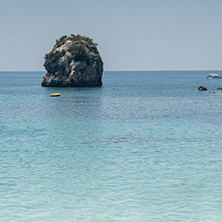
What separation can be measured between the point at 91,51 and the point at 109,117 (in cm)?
9646

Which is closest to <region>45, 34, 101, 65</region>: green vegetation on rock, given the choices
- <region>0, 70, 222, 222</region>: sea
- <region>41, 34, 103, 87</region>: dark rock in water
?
<region>41, 34, 103, 87</region>: dark rock in water

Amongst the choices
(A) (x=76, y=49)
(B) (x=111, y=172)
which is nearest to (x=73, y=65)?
(A) (x=76, y=49)

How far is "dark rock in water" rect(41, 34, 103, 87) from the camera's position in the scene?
14125 centimetres

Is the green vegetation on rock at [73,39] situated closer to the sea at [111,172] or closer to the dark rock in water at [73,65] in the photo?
the dark rock in water at [73,65]

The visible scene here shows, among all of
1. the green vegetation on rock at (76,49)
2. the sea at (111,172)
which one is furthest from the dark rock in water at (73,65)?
the sea at (111,172)

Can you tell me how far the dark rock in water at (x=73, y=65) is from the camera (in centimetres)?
14125

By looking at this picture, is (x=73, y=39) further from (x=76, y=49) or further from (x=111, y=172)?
(x=111, y=172)

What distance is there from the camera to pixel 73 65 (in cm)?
14088

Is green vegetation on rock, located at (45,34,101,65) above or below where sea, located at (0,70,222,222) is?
above

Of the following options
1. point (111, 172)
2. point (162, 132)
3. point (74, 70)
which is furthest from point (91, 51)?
point (111, 172)

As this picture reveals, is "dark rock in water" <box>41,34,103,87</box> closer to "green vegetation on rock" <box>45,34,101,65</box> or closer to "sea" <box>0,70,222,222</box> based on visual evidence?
"green vegetation on rock" <box>45,34,101,65</box>

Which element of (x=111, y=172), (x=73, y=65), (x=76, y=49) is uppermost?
(x=76, y=49)

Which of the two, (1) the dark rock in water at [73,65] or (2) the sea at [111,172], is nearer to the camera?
(2) the sea at [111,172]

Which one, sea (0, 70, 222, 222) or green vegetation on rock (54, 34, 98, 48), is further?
green vegetation on rock (54, 34, 98, 48)
